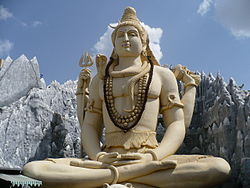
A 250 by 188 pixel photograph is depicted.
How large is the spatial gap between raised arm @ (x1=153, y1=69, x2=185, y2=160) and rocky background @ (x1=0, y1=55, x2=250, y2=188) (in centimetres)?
131

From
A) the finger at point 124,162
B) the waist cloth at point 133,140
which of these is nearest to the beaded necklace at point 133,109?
the waist cloth at point 133,140

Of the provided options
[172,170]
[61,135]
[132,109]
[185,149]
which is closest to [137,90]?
[132,109]

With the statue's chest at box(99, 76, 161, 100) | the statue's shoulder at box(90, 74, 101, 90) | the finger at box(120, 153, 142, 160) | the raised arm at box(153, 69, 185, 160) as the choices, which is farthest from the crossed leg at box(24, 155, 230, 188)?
the statue's shoulder at box(90, 74, 101, 90)

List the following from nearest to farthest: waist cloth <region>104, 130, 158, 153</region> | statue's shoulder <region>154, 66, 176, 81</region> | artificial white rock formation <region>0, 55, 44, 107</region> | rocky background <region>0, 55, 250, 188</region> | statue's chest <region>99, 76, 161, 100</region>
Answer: waist cloth <region>104, 130, 158, 153</region>
statue's chest <region>99, 76, 161, 100</region>
statue's shoulder <region>154, 66, 176, 81</region>
rocky background <region>0, 55, 250, 188</region>
artificial white rock formation <region>0, 55, 44, 107</region>

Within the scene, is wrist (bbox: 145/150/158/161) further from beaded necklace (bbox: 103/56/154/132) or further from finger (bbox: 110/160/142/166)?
beaded necklace (bbox: 103/56/154/132)

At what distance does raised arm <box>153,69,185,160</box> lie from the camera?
5652 millimetres

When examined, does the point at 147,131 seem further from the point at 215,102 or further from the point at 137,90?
the point at 215,102

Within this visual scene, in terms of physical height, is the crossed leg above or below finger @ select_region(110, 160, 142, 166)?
below

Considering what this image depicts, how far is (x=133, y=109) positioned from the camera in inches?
229

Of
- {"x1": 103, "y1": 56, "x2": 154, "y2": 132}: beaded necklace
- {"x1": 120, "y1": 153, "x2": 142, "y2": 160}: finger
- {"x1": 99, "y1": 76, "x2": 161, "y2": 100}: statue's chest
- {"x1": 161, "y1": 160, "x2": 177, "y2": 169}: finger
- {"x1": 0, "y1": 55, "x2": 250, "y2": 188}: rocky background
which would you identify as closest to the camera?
{"x1": 161, "y1": 160, "x2": 177, "y2": 169}: finger

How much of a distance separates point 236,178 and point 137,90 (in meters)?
2.17

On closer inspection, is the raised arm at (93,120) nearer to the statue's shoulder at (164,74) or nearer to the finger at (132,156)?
the finger at (132,156)

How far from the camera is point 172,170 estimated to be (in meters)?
5.14

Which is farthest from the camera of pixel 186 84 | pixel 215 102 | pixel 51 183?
pixel 215 102
